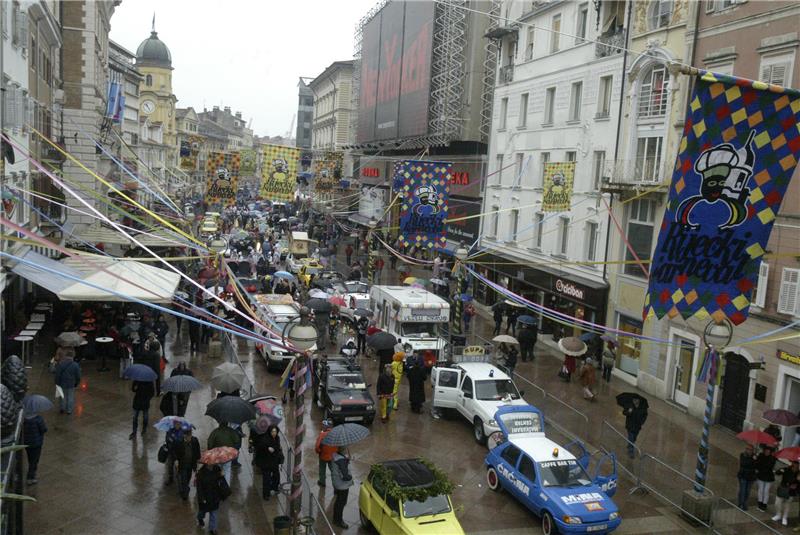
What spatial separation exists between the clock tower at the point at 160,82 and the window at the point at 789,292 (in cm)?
9705

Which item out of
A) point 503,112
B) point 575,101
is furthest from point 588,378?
point 503,112

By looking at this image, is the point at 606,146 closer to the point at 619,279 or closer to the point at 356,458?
the point at 619,279

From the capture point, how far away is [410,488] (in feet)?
38.1

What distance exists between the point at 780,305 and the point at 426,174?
11984 millimetres

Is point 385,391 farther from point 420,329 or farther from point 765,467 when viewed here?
point 765,467

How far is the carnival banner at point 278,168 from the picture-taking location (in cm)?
2788

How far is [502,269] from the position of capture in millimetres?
36312

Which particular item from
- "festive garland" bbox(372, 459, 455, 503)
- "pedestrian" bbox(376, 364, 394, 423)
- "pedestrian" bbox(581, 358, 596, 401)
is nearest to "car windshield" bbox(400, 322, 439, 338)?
"pedestrian" bbox(581, 358, 596, 401)

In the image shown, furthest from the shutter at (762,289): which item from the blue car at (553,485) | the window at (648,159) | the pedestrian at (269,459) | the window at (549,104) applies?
the window at (549,104)

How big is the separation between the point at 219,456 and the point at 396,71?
48275 mm

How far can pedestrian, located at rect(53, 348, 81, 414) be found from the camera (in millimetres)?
16250

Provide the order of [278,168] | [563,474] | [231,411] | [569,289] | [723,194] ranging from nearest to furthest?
[723,194] < [563,474] < [231,411] < [278,168] < [569,289]

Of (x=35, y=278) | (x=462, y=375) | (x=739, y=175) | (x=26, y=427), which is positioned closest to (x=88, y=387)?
(x=35, y=278)

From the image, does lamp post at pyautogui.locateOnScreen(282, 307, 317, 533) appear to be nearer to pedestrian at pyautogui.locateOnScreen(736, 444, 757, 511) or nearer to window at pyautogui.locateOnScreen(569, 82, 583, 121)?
pedestrian at pyautogui.locateOnScreen(736, 444, 757, 511)
